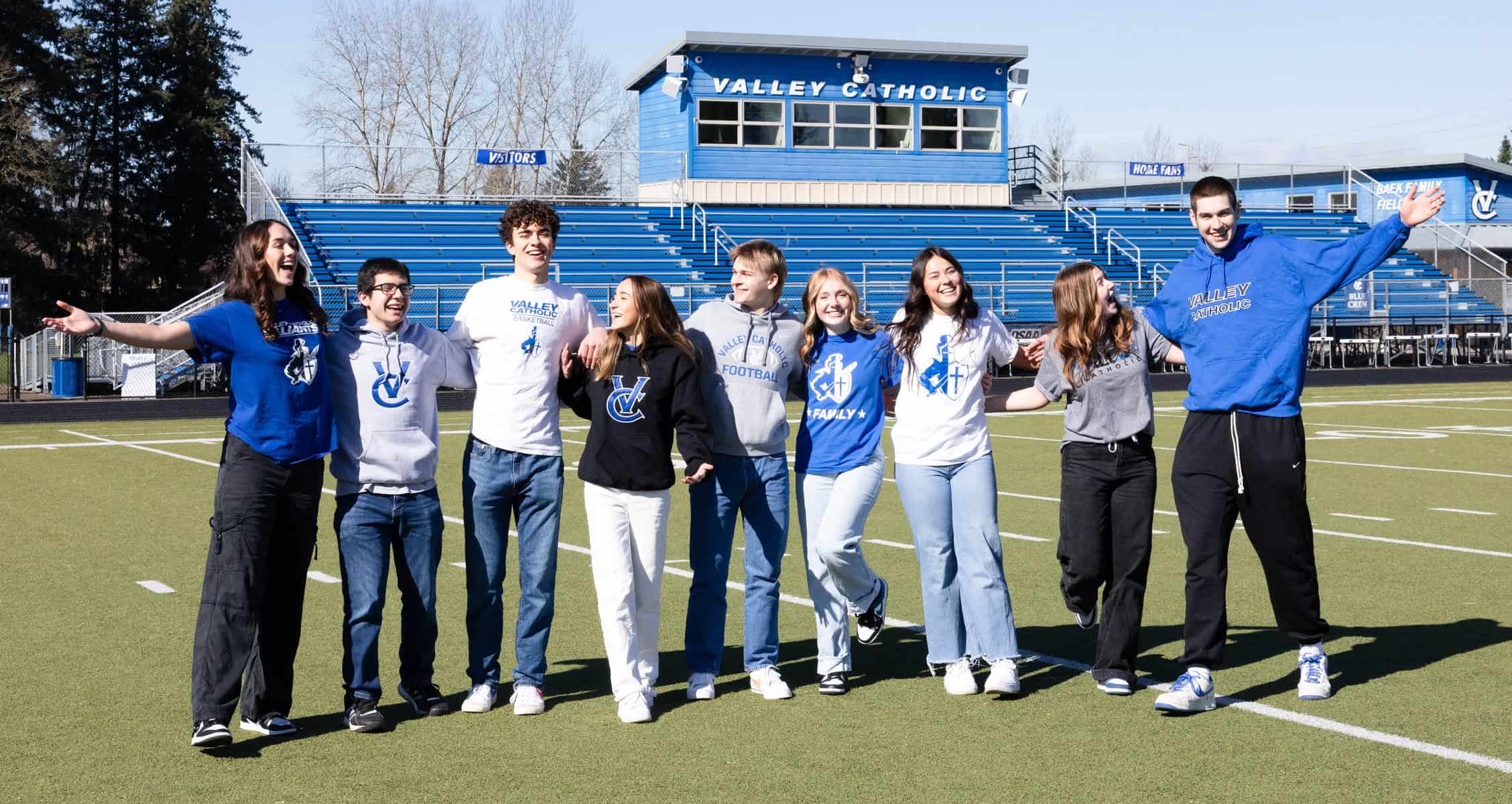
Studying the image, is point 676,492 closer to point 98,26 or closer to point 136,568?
point 136,568

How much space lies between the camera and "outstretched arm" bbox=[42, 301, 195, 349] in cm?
507

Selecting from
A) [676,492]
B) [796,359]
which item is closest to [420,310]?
[676,492]

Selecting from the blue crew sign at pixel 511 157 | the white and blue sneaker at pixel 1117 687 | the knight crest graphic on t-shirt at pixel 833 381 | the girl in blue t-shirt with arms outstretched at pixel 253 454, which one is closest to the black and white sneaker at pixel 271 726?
the girl in blue t-shirt with arms outstretched at pixel 253 454

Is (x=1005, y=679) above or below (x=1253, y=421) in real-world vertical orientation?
below

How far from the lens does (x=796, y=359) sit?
630cm

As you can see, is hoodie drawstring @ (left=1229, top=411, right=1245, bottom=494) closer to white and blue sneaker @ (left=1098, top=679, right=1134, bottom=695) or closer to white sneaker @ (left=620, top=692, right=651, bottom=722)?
white and blue sneaker @ (left=1098, top=679, right=1134, bottom=695)

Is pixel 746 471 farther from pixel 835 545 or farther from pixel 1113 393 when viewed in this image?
pixel 1113 393

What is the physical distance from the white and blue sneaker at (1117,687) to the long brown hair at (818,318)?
1.67 metres

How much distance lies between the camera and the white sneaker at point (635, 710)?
18.9ft

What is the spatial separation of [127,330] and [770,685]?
8.81ft

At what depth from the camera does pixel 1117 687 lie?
6.06m

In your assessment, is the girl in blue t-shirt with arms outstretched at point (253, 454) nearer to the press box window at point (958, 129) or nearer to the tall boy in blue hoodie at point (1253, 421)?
the tall boy in blue hoodie at point (1253, 421)

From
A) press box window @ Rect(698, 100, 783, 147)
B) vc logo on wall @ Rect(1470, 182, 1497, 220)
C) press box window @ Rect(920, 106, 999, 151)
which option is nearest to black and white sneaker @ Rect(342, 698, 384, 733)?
press box window @ Rect(698, 100, 783, 147)

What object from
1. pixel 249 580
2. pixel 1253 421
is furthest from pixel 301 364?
pixel 1253 421
